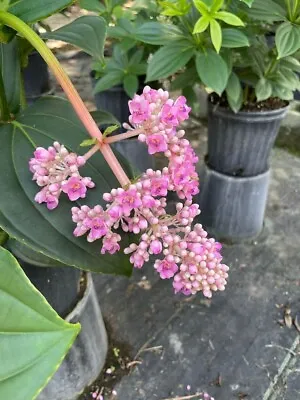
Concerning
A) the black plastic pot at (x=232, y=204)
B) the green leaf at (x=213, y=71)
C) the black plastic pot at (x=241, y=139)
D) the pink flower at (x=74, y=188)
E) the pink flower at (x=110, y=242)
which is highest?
the pink flower at (x=74, y=188)

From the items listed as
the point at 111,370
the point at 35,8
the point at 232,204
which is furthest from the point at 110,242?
the point at 232,204

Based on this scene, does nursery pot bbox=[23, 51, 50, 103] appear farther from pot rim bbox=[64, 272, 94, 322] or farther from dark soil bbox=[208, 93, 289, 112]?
pot rim bbox=[64, 272, 94, 322]

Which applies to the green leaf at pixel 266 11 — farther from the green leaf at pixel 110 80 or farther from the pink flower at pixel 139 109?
the pink flower at pixel 139 109

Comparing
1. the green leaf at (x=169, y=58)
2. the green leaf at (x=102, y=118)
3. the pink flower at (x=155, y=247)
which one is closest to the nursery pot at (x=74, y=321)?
the green leaf at (x=102, y=118)

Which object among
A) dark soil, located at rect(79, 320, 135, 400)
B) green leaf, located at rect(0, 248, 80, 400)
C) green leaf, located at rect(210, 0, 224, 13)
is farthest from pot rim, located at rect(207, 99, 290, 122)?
green leaf, located at rect(0, 248, 80, 400)

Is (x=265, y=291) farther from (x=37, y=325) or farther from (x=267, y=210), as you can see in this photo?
(x=37, y=325)

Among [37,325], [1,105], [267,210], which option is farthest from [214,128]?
[37,325]
